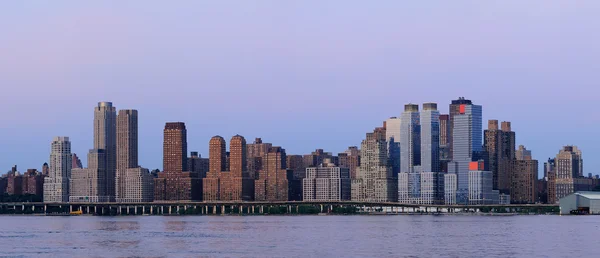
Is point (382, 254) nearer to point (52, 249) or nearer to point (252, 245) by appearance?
point (252, 245)

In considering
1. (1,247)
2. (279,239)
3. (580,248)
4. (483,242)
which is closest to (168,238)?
(279,239)

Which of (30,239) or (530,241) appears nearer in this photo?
(530,241)

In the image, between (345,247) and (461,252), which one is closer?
(461,252)

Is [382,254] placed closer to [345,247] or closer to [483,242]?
[345,247]

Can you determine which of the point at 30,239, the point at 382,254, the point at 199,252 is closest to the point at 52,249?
the point at 199,252

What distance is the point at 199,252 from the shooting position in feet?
419

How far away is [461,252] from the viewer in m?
126

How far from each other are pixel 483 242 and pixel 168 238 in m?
49.5

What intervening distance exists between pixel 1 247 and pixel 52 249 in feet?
32.8

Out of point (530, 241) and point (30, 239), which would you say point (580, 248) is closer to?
point (530, 241)

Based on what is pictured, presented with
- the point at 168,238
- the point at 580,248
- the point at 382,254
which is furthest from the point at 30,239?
the point at 580,248

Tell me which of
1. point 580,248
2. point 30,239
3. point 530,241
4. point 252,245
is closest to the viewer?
point 580,248

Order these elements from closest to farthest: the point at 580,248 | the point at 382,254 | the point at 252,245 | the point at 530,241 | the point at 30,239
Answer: the point at 382,254 < the point at 580,248 < the point at 252,245 < the point at 530,241 < the point at 30,239

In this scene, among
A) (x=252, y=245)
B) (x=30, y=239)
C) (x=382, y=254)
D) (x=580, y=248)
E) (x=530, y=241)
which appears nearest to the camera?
(x=382, y=254)
